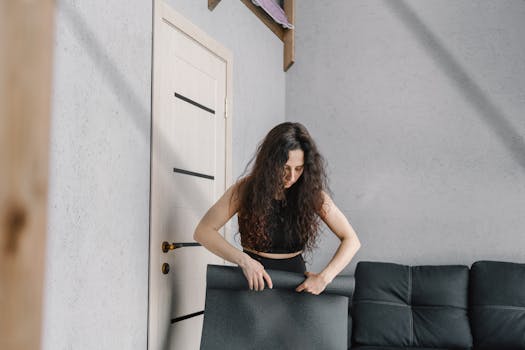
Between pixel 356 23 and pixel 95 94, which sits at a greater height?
pixel 356 23

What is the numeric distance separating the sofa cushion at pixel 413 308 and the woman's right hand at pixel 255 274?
1516 millimetres

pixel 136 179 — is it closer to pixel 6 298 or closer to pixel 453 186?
pixel 6 298

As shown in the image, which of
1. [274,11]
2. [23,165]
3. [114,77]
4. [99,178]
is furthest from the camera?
[274,11]

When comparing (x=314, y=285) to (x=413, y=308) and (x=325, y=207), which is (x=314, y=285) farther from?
(x=413, y=308)

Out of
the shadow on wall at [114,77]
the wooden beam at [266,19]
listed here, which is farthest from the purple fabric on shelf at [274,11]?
the shadow on wall at [114,77]

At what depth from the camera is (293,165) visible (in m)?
2.68

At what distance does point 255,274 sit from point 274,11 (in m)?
2.38

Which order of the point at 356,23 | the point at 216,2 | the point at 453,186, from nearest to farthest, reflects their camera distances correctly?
1. the point at 216,2
2. the point at 453,186
3. the point at 356,23

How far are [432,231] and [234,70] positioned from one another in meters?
1.75

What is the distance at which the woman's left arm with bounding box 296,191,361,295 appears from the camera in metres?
2.54

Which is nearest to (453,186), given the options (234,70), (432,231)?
(432,231)

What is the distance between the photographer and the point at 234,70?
3795 millimetres

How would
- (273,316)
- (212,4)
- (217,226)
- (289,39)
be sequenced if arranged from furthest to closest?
(289,39), (212,4), (217,226), (273,316)

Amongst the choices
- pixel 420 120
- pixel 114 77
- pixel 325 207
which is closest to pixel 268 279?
pixel 325 207
